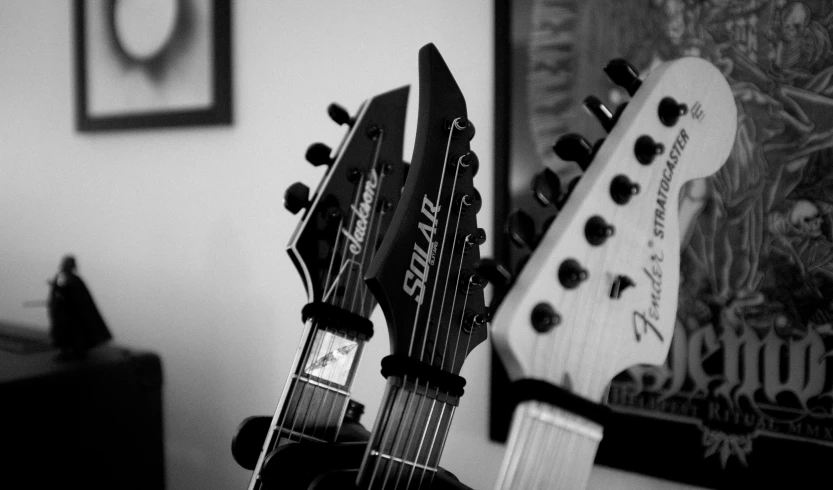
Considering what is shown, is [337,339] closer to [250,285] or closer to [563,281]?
[563,281]

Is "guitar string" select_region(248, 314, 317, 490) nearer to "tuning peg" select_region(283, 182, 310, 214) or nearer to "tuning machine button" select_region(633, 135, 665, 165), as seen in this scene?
"tuning peg" select_region(283, 182, 310, 214)

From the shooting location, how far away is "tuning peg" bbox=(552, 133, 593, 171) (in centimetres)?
55

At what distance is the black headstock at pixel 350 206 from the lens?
31.5 inches

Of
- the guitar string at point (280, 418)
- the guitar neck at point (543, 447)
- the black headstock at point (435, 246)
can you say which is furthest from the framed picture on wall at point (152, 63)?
the guitar neck at point (543, 447)

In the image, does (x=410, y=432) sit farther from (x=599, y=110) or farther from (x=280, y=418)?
(x=599, y=110)

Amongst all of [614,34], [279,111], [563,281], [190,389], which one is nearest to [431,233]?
[563,281]

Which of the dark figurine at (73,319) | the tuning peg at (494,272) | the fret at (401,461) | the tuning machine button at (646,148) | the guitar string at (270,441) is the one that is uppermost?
the tuning machine button at (646,148)

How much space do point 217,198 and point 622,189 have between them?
1.05m

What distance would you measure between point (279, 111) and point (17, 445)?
76 centimetres

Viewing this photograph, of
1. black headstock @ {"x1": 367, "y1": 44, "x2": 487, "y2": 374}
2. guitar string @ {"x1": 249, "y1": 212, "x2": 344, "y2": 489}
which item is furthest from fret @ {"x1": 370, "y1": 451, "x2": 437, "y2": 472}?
guitar string @ {"x1": 249, "y1": 212, "x2": 344, "y2": 489}

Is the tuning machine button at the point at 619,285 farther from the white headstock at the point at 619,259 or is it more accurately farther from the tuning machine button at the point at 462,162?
the tuning machine button at the point at 462,162

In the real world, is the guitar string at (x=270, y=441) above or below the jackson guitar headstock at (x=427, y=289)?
below

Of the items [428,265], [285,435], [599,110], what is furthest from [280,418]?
[599,110]

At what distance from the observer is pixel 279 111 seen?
1.28 metres
